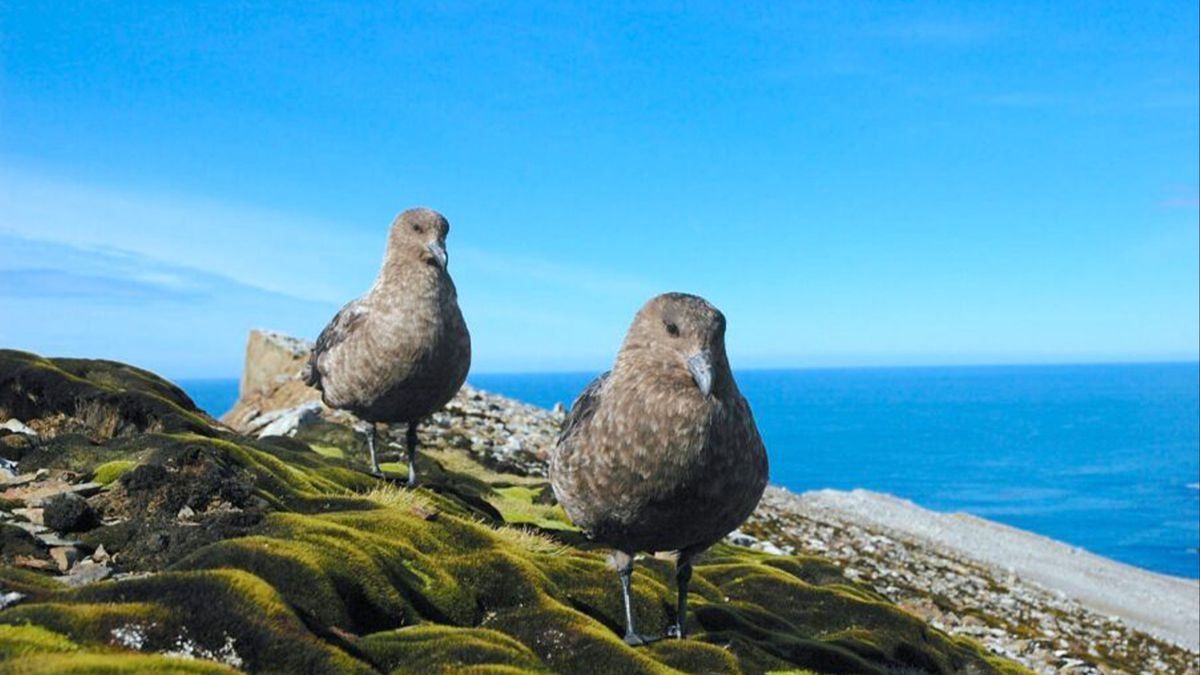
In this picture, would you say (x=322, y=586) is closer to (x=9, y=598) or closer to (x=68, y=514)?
(x=9, y=598)

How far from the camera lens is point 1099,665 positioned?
85.8ft

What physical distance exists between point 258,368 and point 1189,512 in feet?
493

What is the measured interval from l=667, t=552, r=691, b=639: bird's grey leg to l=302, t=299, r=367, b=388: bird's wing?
7702 mm

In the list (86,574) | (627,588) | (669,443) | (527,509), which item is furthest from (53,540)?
(527,509)

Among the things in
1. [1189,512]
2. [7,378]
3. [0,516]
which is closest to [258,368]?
[7,378]

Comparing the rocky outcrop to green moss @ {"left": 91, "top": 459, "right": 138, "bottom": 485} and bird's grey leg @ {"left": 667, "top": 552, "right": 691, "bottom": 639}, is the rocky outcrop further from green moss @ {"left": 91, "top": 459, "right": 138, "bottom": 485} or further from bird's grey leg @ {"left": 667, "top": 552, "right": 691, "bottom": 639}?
green moss @ {"left": 91, "top": 459, "right": 138, "bottom": 485}

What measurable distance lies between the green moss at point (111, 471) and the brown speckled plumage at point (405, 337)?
3965mm

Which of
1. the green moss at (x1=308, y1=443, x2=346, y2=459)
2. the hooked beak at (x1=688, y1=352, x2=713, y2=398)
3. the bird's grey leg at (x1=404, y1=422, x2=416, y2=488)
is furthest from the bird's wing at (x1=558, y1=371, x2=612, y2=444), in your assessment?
the green moss at (x1=308, y1=443, x2=346, y2=459)

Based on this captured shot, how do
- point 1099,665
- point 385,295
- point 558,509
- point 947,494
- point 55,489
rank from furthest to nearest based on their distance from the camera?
point 947,494, point 1099,665, point 558,509, point 385,295, point 55,489

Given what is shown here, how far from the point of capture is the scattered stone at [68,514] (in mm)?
10109

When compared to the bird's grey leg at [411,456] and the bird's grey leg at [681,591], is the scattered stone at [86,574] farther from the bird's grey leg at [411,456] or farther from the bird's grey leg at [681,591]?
the bird's grey leg at [411,456]

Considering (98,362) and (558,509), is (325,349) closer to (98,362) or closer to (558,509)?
(558,509)

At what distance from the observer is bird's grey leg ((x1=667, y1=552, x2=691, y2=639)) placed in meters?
9.94

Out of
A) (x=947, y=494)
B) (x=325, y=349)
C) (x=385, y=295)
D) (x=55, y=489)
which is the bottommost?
(x=947, y=494)
